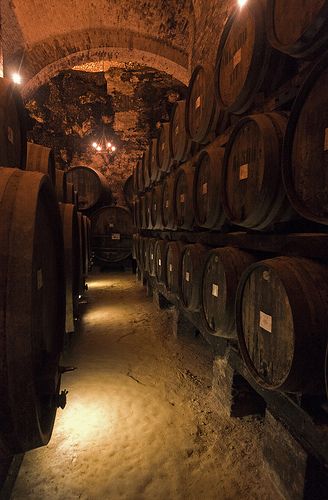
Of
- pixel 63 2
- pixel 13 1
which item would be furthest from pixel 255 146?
pixel 63 2

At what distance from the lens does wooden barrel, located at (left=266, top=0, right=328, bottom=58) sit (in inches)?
53.0

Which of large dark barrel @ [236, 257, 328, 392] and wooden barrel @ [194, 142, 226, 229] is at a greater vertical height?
wooden barrel @ [194, 142, 226, 229]

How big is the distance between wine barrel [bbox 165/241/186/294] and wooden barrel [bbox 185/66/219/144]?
4.32ft

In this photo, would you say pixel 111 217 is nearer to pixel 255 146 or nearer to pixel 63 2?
pixel 63 2

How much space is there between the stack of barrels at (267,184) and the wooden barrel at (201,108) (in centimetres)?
2

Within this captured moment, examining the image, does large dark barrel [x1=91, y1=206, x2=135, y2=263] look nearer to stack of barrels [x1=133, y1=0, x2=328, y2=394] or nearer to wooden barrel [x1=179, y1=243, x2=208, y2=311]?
wooden barrel [x1=179, y1=243, x2=208, y2=311]

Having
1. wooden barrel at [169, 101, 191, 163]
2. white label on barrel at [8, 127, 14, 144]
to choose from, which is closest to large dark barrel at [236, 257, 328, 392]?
white label on barrel at [8, 127, 14, 144]

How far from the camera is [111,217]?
10.3 metres

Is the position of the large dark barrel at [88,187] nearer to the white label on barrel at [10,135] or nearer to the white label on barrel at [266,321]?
the white label on barrel at [10,135]

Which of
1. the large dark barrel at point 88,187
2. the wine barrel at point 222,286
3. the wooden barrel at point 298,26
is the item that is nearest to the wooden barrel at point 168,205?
the wine barrel at point 222,286

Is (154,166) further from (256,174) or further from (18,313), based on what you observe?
(18,313)

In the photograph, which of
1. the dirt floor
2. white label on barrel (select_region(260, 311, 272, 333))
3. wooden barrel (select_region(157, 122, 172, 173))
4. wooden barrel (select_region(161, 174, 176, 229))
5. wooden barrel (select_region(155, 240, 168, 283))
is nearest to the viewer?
white label on barrel (select_region(260, 311, 272, 333))

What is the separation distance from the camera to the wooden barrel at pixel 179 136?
386 centimetres

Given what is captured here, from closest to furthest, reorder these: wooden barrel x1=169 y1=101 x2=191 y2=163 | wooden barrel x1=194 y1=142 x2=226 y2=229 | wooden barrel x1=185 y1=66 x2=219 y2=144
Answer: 1. wooden barrel x1=194 y1=142 x2=226 y2=229
2. wooden barrel x1=185 y1=66 x2=219 y2=144
3. wooden barrel x1=169 y1=101 x2=191 y2=163
